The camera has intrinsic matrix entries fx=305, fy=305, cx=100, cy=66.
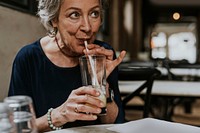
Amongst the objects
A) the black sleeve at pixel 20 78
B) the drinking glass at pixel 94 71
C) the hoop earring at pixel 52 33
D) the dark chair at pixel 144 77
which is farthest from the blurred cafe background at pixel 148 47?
the drinking glass at pixel 94 71

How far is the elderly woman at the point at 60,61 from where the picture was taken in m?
1.19

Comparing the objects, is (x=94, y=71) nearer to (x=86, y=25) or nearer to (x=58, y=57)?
(x=86, y=25)

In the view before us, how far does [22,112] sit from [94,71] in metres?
0.40

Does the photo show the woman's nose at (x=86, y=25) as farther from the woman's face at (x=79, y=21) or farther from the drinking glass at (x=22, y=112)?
the drinking glass at (x=22, y=112)

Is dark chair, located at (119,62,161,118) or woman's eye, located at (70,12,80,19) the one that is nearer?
woman's eye, located at (70,12,80,19)

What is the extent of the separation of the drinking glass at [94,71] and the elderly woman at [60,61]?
122 mm

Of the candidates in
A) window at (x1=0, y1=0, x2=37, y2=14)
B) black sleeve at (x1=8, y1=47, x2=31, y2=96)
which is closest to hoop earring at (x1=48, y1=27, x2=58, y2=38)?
black sleeve at (x1=8, y1=47, x2=31, y2=96)

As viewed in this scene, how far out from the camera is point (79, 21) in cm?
120

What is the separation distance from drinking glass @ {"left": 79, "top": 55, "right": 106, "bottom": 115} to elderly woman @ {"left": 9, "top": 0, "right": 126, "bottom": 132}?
122 millimetres

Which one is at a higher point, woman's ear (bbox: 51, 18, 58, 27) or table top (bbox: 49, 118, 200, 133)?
woman's ear (bbox: 51, 18, 58, 27)

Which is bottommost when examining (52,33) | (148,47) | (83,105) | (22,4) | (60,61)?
(148,47)

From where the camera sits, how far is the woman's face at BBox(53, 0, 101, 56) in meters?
1.19

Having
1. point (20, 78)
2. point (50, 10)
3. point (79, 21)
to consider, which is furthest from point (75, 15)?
point (20, 78)

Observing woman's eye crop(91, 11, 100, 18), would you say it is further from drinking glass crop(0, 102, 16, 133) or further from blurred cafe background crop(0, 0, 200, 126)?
drinking glass crop(0, 102, 16, 133)
